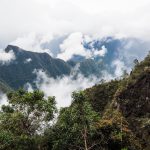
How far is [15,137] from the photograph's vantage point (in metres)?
46.8

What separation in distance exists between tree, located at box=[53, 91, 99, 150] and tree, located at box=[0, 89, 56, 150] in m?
1.85

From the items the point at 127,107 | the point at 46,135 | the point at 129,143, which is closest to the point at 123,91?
the point at 127,107

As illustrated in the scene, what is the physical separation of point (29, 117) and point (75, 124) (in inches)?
233

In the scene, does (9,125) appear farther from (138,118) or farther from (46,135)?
(138,118)

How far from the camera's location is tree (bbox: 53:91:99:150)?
47.9 metres

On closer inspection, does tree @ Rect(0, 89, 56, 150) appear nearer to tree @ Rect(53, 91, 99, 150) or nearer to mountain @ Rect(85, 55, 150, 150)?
tree @ Rect(53, 91, 99, 150)

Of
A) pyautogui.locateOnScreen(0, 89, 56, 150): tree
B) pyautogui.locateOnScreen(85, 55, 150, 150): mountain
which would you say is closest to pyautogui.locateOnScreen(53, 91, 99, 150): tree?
pyautogui.locateOnScreen(0, 89, 56, 150): tree

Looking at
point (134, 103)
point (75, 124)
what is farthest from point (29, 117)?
point (134, 103)

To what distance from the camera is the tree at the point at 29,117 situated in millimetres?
47844

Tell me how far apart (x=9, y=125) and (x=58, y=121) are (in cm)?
603

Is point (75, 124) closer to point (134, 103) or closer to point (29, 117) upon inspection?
point (29, 117)

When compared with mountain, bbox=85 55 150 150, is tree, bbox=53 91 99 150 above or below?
below

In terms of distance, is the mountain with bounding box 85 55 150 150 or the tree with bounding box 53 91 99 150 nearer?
the tree with bounding box 53 91 99 150

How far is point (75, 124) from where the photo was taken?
47844 millimetres
